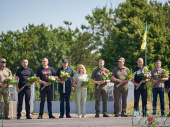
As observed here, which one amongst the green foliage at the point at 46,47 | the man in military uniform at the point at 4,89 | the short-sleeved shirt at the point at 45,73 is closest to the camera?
the man in military uniform at the point at 4,89

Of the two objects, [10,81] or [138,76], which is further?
[138,76]

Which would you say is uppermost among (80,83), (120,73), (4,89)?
(120,73)

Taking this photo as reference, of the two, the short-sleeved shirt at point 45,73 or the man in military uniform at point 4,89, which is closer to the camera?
the man in military uniform at point 4,89

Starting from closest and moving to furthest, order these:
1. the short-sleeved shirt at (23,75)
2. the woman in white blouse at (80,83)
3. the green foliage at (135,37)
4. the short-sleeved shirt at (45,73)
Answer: the short-sleeved shirt at (23,75)
the short-sleeved shirt at (45,73)
the woman in white blouse at (80,83)
the green foliage at (135,37)

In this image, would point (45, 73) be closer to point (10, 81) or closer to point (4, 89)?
point (10, 81)

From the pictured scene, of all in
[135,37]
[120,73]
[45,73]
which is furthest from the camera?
[135,37]

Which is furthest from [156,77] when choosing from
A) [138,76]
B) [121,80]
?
[121,80]

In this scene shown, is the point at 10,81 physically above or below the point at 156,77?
below

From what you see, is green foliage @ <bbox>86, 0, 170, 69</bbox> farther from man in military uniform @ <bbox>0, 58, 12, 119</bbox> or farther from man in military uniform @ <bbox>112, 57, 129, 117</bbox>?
man in military uniform @ <bbox>0, 58, 12, 119</bbox>

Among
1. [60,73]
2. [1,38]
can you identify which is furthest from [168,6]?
[60,73]

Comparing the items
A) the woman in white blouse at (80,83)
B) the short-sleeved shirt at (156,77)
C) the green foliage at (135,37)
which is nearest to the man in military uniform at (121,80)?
the short-sleeved shirt at (156,77)

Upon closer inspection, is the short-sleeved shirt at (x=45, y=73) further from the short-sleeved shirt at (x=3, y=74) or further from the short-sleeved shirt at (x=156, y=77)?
the short-sleeved shirt at (x=156, y=77)

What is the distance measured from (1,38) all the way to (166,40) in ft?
87.8

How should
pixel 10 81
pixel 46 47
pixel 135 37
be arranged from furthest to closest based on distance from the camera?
pixel 46 47 → pixel 135 37 → pixel 10 81
